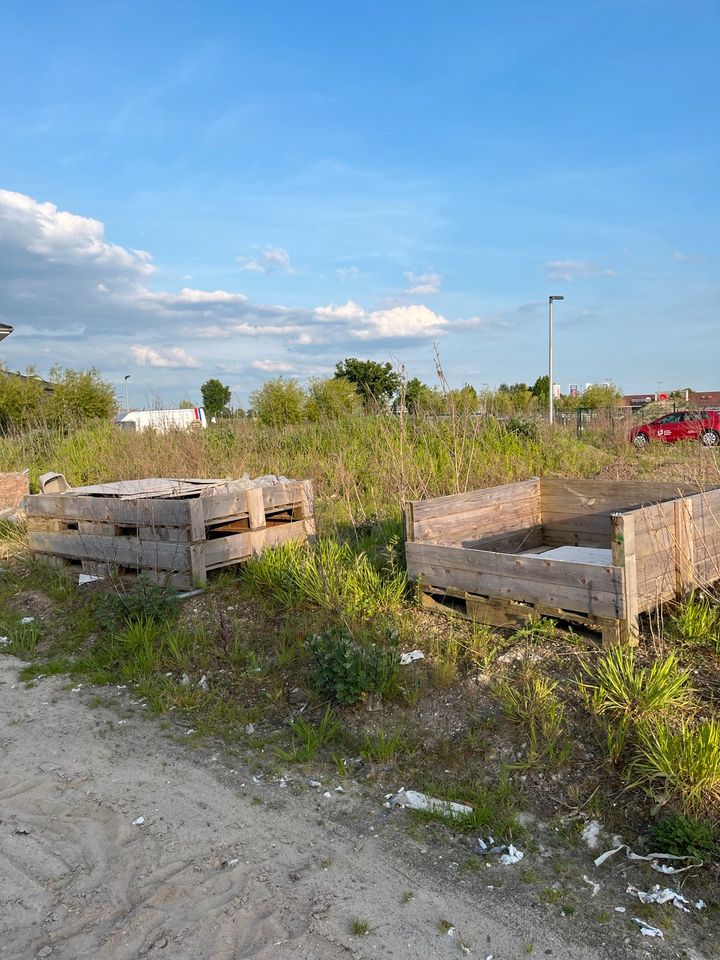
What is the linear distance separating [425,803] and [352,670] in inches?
38.8

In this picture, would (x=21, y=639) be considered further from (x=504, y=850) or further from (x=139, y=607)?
(x=504, y=850)

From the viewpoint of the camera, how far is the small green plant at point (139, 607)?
5891 millimetres

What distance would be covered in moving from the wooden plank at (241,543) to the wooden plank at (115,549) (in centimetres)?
26

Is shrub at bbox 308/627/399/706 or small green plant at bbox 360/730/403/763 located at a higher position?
shrub at bbox 308/627/399/706

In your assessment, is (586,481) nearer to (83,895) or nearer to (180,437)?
(83,895)

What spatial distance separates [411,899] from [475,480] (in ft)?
18.2

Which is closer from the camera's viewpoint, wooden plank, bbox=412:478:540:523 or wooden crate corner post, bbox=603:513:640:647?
wooden crate corner post, bbox=603:513:640:647

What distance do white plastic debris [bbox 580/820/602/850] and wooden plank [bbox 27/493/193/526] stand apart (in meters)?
4.08

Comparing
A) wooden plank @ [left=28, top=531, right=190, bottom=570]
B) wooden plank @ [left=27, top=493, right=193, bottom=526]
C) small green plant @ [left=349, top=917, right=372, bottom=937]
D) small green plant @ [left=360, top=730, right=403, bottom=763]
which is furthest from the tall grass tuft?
small green plant @ [left=349, top=917, right=372, bottom=937]

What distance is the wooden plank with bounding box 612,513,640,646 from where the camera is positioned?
4180 millimetres

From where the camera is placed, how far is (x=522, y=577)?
4.66 metres

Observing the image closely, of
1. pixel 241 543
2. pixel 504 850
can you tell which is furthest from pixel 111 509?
pixel 504 850

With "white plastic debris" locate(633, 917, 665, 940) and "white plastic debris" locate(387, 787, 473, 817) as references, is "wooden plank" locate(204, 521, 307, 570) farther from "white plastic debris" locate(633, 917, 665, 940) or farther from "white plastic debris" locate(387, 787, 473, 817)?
"white plastic debris" locate(633, 917, 665, 940)

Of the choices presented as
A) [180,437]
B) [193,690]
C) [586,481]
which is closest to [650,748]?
[193,690]
